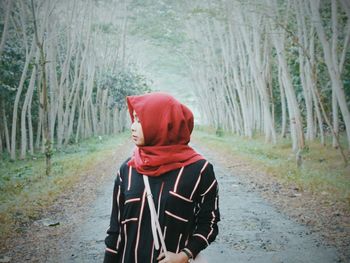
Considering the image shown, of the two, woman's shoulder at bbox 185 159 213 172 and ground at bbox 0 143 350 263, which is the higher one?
woman's shoulder at bbox 185 159 213 172

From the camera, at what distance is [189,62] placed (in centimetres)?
3903

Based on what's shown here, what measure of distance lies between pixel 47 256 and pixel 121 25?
26.1m

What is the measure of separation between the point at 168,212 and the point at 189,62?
123ft

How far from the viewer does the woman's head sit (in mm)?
2252

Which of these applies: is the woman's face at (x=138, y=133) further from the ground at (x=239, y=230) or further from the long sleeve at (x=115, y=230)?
the ground at (x=239, y=230)

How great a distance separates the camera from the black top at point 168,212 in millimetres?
2326

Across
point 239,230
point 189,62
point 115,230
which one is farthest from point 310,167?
point 189,62

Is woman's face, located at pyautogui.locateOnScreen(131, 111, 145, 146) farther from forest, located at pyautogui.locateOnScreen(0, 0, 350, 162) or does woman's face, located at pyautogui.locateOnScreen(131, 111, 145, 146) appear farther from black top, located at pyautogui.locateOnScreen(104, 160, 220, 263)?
forest, located at pyautogui.locateOnScreen(0, 0, 350, 162)

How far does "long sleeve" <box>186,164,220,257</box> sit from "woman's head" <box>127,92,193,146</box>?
28cm

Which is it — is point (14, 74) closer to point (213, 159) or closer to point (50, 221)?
point (213, 159)

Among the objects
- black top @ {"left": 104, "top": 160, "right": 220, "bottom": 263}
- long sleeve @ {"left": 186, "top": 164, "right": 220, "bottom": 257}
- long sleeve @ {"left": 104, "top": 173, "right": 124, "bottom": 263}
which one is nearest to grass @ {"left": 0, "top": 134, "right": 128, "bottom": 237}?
long sleeve @ {"left": 104, "top": 173, "right": 124, "bottom": 263}

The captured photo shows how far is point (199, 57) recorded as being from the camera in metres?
33.2

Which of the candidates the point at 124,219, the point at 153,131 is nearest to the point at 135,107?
the point at 153,131

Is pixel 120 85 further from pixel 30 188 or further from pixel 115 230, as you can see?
pixel 115 230
